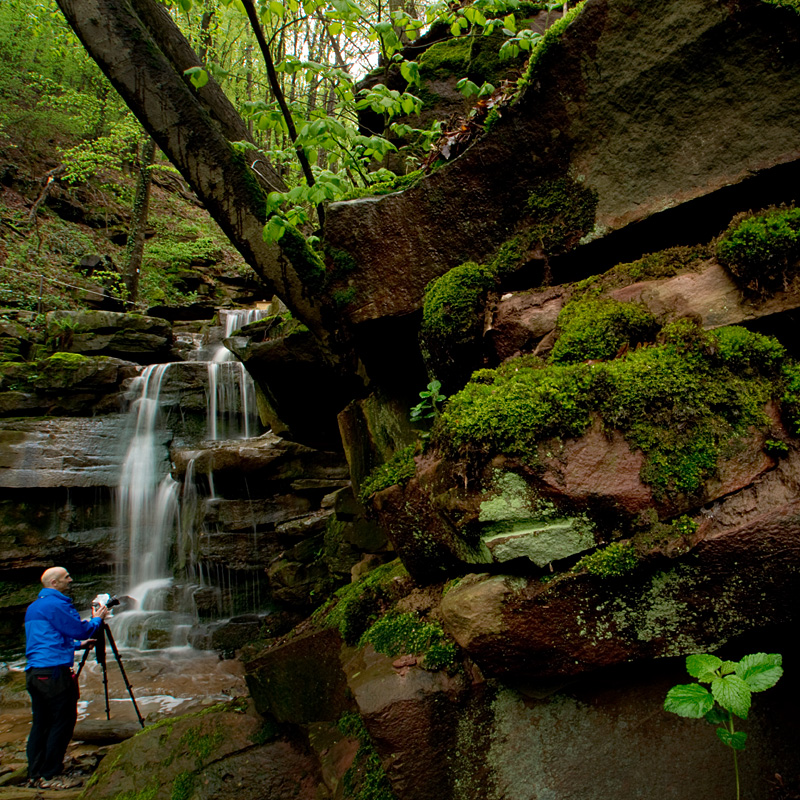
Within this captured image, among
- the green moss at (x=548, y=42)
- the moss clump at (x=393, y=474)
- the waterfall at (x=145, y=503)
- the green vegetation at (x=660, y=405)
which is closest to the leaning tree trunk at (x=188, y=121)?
the moss clump at (x=393, y=474)

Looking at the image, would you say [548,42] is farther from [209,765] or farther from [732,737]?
[209,765]

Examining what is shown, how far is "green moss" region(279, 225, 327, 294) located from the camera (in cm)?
456

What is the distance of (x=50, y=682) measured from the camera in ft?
A: 16.7

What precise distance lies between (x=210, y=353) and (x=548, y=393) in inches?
550

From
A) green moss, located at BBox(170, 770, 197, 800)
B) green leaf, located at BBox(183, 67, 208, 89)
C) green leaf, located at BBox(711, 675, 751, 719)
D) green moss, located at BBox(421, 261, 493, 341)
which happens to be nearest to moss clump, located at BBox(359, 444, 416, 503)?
green moss, located at BBox(421, 261, 493, 341)

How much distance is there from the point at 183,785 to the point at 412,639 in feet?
7.35

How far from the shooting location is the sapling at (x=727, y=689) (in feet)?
5.55

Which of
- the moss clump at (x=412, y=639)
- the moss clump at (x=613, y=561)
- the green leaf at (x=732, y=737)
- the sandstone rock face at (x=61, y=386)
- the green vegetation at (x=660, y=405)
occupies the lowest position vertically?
the green leaf at (x=732, y=737)

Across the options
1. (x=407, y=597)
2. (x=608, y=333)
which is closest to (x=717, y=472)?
(x=608, y=333)

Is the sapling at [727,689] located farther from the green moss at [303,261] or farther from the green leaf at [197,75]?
the green leaf at [197,75]

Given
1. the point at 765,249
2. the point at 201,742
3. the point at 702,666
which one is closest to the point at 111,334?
the point at 201,742

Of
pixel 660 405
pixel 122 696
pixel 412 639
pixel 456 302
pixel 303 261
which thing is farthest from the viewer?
pixel 122 696

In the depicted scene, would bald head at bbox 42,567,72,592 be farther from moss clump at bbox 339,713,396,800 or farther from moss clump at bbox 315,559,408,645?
moss clump at bbox 339,713,396,800

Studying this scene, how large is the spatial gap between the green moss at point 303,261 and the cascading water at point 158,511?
6765mm
